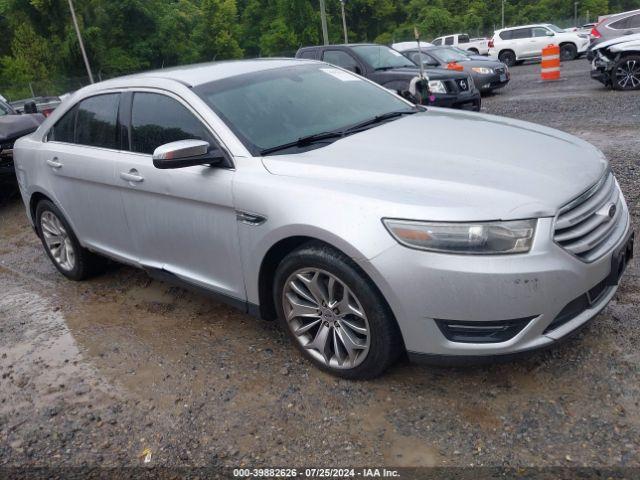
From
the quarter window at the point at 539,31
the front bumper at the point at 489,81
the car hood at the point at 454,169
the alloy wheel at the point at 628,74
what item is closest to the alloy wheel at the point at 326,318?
the car hood at the point at 454,169

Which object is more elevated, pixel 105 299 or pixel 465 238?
pixel 465 238

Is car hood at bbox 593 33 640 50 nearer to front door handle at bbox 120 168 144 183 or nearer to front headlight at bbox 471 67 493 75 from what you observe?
front headlight at bbox 471 67 493 75

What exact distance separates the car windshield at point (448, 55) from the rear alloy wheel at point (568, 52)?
30.8 feet

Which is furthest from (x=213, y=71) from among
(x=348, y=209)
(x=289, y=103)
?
(x=348, y=209)

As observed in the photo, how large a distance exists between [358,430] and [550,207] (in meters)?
1.36

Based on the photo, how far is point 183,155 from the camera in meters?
3.22

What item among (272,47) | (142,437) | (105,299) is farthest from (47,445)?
(272,47)

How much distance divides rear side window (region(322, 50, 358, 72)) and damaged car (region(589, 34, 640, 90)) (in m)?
5.56

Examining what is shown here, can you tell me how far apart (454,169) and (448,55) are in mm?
14457

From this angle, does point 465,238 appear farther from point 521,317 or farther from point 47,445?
point 47,445

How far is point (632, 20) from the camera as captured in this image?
564 inches

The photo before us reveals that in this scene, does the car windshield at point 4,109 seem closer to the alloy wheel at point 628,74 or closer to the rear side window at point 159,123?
the rear side window at point 159,123

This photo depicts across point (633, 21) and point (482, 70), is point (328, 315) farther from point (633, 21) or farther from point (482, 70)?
point (633, 21)

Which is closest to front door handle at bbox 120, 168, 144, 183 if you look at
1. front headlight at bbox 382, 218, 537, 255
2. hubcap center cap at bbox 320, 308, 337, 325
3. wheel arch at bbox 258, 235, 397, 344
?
wheel arch at bbox 258, 235, 397, 344
